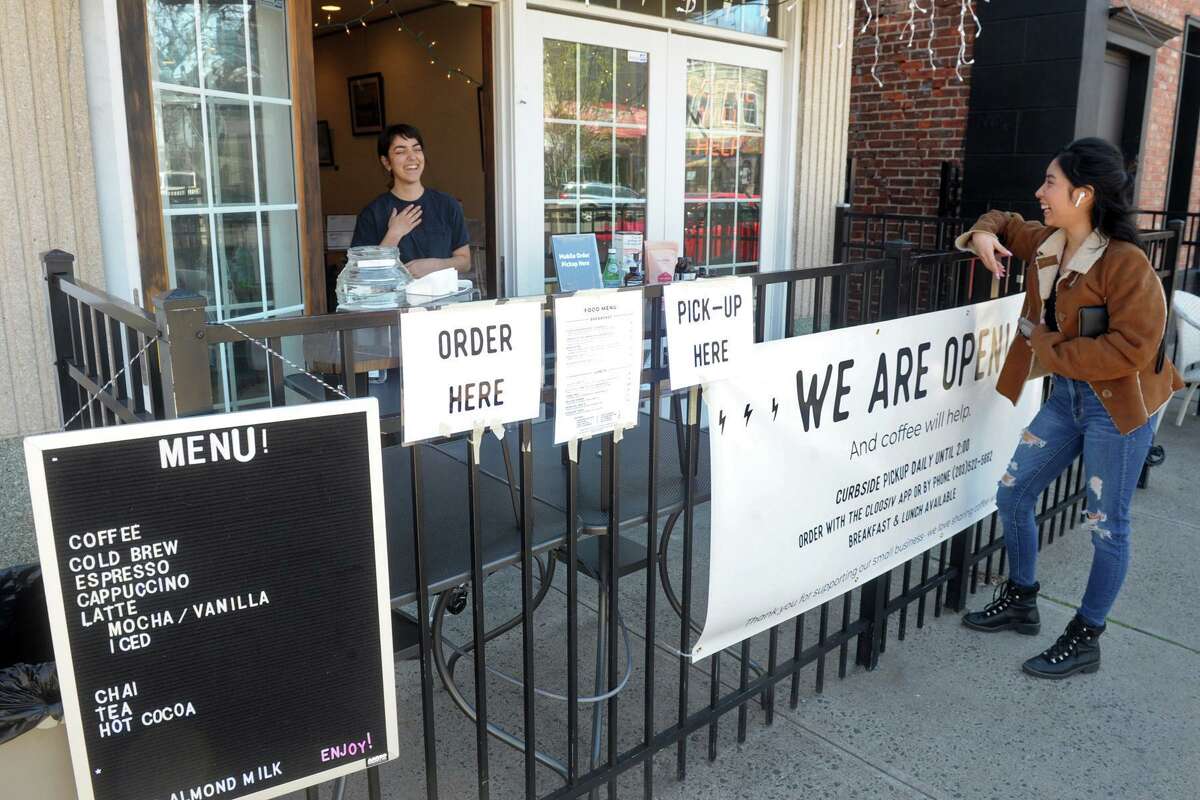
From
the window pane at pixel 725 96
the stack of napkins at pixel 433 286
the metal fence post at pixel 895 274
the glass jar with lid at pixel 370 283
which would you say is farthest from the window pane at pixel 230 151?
the window pane at pixel 725 96

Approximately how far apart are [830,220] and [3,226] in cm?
523

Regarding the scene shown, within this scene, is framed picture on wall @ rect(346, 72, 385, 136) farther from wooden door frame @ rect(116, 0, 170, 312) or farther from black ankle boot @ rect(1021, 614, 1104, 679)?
black ankle boot @ rect(1021, 614, 1104, 679)

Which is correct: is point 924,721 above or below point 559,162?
below

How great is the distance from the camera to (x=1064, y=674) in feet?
10.8

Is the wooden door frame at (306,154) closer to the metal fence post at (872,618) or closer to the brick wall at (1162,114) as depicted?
the metal fence post at (872,618)

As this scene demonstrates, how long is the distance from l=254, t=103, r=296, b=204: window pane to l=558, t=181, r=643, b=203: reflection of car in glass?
5.65 feet

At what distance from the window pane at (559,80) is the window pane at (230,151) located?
175 centimetres

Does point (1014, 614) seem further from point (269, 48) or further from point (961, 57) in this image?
point (961, 57)

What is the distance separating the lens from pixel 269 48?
3.91 m

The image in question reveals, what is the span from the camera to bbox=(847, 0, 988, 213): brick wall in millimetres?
8594

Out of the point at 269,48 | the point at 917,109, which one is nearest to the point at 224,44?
the point at 269,48

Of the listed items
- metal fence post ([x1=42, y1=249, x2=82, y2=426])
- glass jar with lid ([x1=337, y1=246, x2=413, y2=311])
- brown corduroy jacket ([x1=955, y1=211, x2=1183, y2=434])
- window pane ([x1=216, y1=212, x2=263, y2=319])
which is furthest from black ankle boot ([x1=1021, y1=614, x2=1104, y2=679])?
window pane ([x1=216, y1=212, x2=263, y2=319])

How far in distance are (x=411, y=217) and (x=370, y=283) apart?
Result: 2.96 feet

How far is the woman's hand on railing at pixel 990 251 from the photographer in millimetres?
3320
